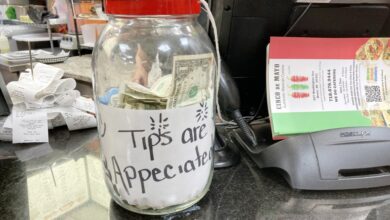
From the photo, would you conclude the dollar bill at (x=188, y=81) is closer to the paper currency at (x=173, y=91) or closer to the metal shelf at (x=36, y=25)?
the paper currency at (x=173, y=91)

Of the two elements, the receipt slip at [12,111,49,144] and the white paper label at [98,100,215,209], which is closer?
the white paper label at [98,100,215,209]

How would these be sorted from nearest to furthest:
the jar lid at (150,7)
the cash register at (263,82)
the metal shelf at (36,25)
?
1. the jar lid at (150,7)
2. the cash register at (263,82)
3. the metal shelf at (36,25)

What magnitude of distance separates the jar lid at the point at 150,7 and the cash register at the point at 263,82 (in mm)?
151

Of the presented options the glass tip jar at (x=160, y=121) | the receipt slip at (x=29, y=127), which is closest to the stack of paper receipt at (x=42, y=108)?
the receipt slip at (x=29, y=127)

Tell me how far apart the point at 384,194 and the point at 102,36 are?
1.44ft

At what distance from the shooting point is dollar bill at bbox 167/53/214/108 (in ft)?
0.96

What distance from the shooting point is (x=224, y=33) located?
43 cm

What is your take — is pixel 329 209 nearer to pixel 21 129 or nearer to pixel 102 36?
pixel 102 36

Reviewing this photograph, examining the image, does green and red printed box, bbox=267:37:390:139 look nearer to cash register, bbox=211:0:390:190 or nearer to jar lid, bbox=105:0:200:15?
cash register, bbox=211:0:390:190

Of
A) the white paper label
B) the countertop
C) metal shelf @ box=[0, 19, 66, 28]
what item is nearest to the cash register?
the countertop

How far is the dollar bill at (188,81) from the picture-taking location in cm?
29

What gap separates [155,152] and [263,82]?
0.97ft

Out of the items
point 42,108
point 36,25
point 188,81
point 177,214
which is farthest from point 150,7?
point 36,25

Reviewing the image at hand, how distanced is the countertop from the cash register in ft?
0.06
